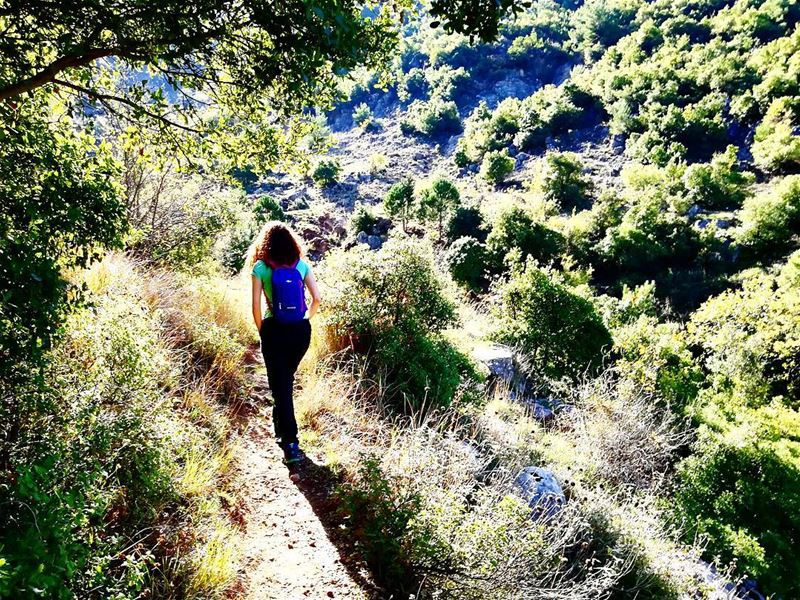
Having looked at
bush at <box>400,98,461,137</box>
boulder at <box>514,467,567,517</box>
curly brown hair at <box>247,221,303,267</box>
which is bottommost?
boulder at <box>514,467,567,517</box>

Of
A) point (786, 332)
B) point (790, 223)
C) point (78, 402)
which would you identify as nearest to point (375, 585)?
point (78, 402)

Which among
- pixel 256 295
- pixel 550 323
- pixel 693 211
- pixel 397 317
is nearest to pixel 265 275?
pixel 256 295

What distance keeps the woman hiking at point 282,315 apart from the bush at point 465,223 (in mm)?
36969

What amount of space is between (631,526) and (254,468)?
3.59 metres

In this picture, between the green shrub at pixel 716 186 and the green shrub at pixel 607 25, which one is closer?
the green shrub at pixel 716 186

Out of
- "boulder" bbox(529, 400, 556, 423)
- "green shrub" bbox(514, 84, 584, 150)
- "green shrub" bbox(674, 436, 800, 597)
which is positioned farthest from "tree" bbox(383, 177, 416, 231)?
"boulder" bbox(529, 400, 556, 423)

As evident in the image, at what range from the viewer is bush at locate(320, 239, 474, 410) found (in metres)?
5.50

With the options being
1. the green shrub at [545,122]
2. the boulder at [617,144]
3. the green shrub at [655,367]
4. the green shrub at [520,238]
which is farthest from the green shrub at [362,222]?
the boulder at [617,144]

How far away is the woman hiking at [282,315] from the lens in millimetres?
3602

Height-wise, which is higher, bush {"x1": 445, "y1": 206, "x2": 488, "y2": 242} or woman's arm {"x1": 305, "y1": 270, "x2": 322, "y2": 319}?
bush {"x1": 445, "y1": 206, "x2": 488, "y2": 242}

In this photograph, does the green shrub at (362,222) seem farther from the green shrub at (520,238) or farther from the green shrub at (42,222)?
the green shrub at (42,222)

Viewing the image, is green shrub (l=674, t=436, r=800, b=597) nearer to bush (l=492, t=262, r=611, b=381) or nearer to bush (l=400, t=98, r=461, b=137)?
bush (l=492, t=262, r=611, b=381)

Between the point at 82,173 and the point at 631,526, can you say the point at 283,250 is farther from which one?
the point at 631,526

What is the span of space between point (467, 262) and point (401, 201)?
1684cm
